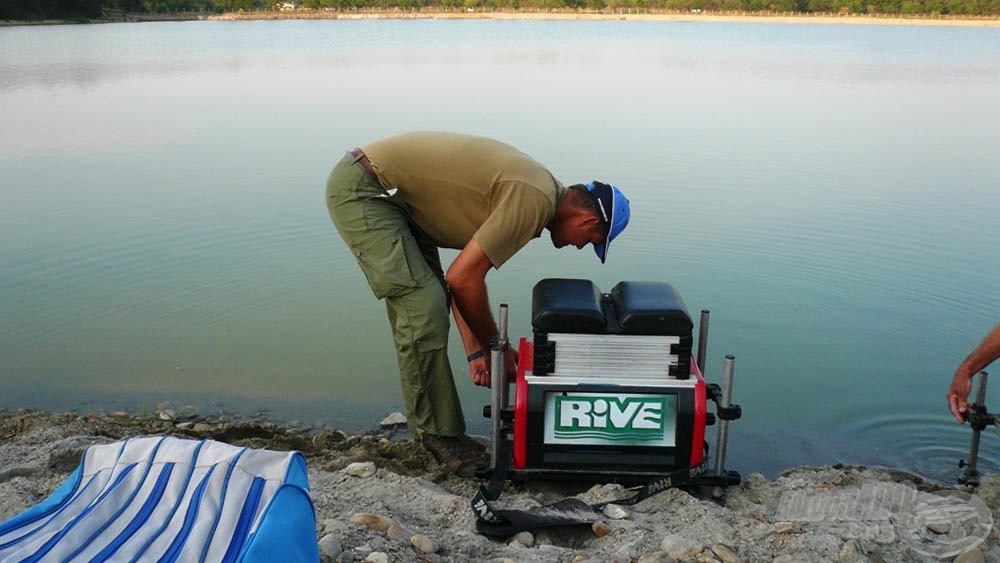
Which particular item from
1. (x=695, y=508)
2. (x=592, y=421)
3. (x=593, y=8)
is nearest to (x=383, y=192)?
(x=592, y=421)

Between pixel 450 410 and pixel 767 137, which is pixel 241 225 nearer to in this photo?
pixel 450 410

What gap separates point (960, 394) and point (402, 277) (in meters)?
2.43

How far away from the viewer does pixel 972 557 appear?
308 centimetres

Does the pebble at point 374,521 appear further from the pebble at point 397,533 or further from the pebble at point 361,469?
the pebble at point 361,469

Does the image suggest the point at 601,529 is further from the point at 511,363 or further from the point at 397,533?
the point at 511,363

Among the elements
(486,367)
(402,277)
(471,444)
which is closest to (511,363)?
(486,367)

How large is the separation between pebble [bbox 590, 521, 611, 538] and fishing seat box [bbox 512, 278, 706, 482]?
38 cm

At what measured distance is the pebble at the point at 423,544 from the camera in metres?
3.03

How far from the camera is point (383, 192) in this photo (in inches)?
161

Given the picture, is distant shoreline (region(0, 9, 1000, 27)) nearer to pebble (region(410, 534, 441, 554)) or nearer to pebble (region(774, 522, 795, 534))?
pebble (region(410, 534, 441, 554))

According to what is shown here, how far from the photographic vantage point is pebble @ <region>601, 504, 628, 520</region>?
346 centimetres

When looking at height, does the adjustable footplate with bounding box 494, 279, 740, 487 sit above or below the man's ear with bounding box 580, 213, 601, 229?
below

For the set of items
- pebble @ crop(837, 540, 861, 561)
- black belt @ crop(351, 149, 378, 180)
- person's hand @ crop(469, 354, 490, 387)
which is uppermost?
black belt @ crop(351, 149, 378, 180)

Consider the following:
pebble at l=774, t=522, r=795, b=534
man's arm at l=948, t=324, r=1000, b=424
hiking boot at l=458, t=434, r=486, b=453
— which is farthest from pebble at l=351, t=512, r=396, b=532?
man's arm at l=948, t=324, r=1000, b=424
